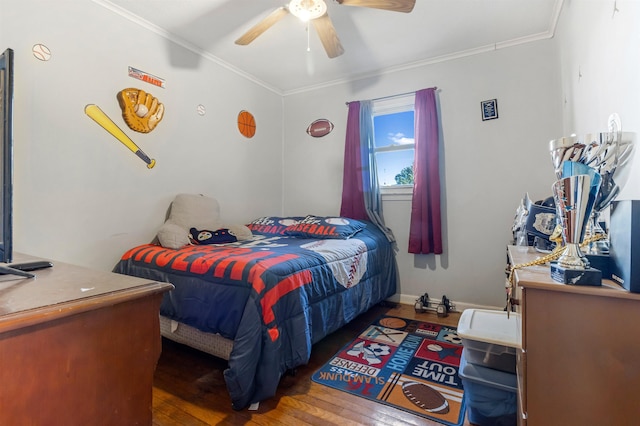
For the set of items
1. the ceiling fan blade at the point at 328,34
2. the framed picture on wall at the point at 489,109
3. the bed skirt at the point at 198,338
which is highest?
the ceiling fan blade at the point at 328,34

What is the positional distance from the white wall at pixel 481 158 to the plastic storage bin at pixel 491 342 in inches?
54.4

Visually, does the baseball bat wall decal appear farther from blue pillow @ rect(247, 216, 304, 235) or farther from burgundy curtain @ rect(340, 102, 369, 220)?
burgundy curtain @ rect(340, 102, 369, 220)

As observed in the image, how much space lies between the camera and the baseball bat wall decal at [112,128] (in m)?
2.13

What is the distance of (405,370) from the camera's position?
1893 mm

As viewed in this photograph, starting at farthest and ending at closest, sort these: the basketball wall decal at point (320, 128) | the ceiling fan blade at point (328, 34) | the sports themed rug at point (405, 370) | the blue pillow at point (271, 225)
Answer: the basketball wall decal at point (320, 128) → the blue pillow at point (271, 225) → the ceiling fan blade at point (328, 34) → the sports themed rug at point (405, 370)

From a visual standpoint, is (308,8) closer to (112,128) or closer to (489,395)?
(112,128)

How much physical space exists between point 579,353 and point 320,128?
130 inches

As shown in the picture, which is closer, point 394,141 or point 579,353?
point 579,353

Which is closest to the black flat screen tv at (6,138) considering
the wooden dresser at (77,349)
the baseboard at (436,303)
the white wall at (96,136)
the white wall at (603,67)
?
the wooden dresser at (77,349)

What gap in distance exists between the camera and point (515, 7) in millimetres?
2273

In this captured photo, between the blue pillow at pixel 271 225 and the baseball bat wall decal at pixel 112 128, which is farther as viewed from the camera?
the blue pillow at pixel 271 225

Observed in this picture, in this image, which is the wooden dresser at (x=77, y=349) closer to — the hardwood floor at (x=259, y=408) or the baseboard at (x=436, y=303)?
the hardwood floor at (x=259, y=408)

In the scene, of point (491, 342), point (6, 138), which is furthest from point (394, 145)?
point (6, 138)

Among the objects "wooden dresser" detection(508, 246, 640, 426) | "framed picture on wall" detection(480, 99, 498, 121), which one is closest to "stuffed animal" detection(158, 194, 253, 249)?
"wooden dresser" detection(508, 246, 640, 426)
